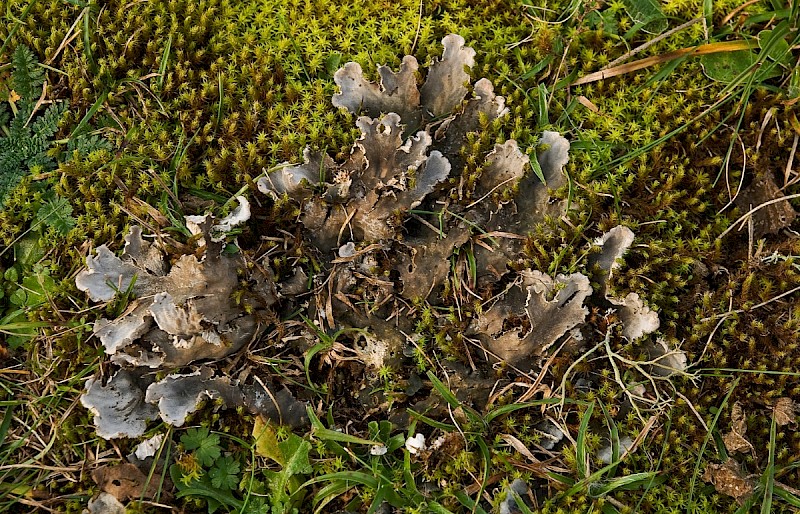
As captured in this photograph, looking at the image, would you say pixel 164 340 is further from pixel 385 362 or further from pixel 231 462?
pixel 385 362

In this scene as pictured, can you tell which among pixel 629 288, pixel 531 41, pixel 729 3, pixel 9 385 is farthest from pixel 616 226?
A: pixel 9 385

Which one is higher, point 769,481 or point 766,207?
point 766,207

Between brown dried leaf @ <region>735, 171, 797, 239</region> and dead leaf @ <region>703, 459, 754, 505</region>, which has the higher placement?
brown dried leaf @ <region>735, 171, 797, 239</region>

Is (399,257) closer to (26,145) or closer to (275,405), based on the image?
(275,405)

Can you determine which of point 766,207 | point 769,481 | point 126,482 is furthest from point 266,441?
point 766,207

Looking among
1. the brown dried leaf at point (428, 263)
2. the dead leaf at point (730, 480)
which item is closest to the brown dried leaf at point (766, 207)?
the dead leaf at point (730, 480)

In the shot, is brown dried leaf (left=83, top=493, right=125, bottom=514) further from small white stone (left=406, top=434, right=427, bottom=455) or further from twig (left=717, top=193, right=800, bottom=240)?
twig (left=717, top=193, right=800, bottom=240)

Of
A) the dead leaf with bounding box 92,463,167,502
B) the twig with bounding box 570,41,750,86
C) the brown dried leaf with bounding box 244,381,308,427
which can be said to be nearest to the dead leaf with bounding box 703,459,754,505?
the brown dried leaf with bounding box 244,381,308,427
